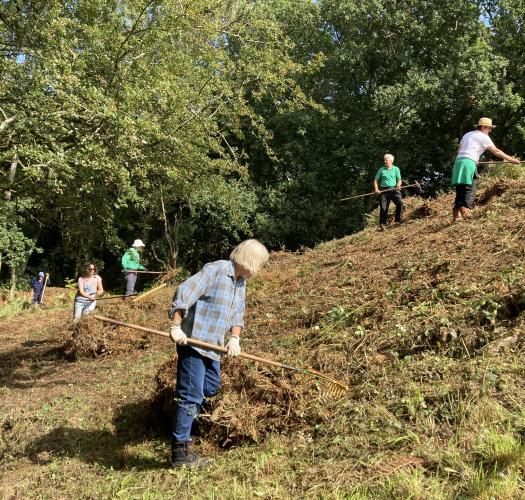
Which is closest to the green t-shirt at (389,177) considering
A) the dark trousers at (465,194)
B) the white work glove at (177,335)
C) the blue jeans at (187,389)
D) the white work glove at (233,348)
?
the dark trousers at (465,194)

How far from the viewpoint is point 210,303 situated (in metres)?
3.74

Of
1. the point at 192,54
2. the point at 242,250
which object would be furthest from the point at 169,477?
the point at 192,54

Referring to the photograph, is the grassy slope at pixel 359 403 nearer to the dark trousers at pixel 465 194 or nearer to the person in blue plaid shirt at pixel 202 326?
the person in blue plaid shirt at pixel 202 326

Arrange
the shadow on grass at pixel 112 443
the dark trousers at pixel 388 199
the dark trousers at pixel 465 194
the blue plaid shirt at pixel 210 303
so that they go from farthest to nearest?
1. the dark trousers at pixel 388 199
2. the dark trousers at pixel 465 194
3. the shadow on grass at pixel 112 443
4. the blue plaid shirt at pixel 210 303

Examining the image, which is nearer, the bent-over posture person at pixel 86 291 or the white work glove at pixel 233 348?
the white work glove at pixel 233 348

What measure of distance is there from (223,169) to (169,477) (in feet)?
31.1

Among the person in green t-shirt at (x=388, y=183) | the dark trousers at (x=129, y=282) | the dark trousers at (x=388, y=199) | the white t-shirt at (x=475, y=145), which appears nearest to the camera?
the white t-shirt at (x=475, y=145)

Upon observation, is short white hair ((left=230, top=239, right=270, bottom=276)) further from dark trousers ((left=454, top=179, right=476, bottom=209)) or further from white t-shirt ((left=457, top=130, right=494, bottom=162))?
dark trousers ((left=454, top=179, right=476, bottom=209))

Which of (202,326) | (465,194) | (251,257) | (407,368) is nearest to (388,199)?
(465,194)

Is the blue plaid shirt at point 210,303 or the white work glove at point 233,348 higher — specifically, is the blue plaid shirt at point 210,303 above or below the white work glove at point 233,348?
above

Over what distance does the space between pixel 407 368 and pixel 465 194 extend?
443 cm

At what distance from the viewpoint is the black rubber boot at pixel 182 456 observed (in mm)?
3770

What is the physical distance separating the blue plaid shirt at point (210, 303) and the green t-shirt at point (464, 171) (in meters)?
4.81

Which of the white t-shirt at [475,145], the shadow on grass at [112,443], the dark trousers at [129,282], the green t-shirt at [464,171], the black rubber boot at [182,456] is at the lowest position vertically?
the shadow on grass at [112,443]
